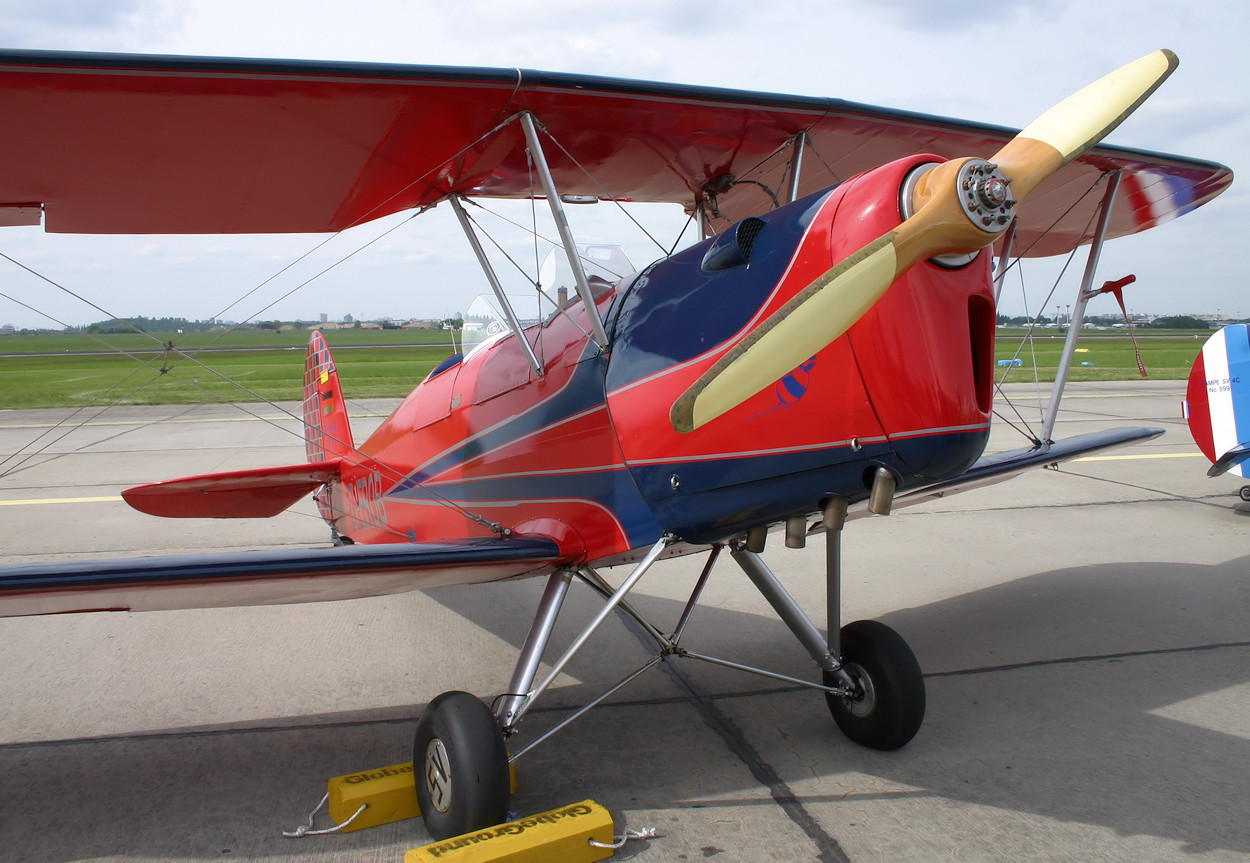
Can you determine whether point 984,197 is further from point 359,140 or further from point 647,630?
point 359,140

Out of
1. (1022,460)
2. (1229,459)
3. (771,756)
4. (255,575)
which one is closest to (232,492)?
(255,575)

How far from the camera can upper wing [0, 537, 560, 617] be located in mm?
2787

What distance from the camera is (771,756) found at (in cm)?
361

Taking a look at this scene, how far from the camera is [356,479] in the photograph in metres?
6.20

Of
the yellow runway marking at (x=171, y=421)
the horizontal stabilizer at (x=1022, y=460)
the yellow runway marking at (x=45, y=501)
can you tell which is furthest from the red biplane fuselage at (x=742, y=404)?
the yellow runway marking at (x=171, y=421)

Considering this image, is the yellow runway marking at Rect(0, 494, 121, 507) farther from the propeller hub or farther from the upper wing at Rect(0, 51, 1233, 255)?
the propeller hub

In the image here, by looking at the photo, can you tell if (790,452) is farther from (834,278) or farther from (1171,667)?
(1171,667)

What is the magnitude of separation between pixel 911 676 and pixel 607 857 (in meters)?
1.47

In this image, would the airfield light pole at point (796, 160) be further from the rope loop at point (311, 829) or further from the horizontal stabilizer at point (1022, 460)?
the rope loop at point (311, 829)

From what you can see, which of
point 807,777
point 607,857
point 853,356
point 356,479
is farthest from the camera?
Result: point 356,479

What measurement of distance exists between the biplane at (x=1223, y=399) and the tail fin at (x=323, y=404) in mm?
6854

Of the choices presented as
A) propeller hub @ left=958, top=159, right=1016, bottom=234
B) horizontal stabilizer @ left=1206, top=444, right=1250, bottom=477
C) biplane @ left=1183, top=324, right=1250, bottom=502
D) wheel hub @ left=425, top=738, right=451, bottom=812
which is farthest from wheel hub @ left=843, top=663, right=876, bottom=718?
biplane @ left=1183, top=324, right=1250, bottom=502

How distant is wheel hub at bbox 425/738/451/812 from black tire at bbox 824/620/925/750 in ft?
5.52

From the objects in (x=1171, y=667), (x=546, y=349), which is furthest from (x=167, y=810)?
(x=1171, y=667)
